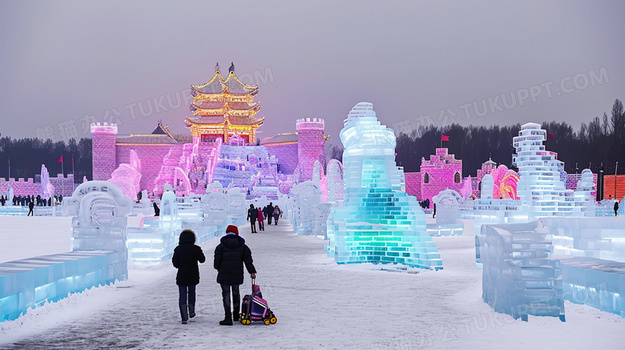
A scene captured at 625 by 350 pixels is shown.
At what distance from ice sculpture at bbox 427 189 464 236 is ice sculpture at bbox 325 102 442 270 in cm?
994

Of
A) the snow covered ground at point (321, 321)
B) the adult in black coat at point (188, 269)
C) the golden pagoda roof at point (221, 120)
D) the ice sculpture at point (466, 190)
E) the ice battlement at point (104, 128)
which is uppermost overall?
the golden pagoda roof at point (221, 120)

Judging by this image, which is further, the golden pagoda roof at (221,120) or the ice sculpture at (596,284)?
the golden pagoda roof at (221,120)

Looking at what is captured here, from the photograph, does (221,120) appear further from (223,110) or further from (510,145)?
(510,145)

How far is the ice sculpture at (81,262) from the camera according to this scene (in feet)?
26.2

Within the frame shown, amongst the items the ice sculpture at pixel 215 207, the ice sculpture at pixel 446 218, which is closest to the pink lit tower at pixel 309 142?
the ice sculpture at pixel 215 207

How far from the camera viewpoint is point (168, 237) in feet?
53.1

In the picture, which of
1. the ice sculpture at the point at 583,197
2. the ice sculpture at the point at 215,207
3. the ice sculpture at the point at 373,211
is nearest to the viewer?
the ice sculpture at the point at 373,211

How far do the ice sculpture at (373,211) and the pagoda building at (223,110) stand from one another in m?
56.8

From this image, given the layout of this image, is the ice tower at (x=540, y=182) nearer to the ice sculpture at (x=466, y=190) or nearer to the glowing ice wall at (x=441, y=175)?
the glowing ice wall at (x=441, y=175)

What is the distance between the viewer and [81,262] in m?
10.1

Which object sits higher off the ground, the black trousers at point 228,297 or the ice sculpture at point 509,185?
the ice sculpture at point 509,185

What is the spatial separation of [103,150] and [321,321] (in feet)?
216

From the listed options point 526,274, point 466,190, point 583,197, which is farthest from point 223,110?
point 526,274

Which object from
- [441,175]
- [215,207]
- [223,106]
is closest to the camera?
[215,207]
